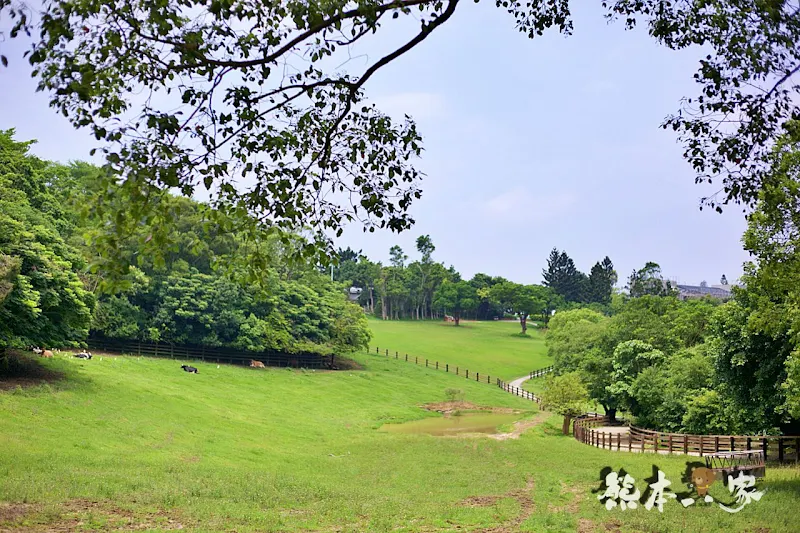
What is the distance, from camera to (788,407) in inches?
703

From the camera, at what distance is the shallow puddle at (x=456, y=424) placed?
3322cm

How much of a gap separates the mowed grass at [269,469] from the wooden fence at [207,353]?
6.29 metres

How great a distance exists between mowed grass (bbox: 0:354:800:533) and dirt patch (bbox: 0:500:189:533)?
0.03 m

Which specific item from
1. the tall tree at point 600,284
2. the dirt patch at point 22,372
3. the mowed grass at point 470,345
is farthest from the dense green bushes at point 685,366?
the tall tree at point 600,284

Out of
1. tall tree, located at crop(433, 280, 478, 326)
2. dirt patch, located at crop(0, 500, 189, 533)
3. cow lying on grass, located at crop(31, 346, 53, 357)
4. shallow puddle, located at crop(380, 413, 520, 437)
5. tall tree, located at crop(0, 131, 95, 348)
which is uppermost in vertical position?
tall tree, located at crop(433, 280, 478, 326)

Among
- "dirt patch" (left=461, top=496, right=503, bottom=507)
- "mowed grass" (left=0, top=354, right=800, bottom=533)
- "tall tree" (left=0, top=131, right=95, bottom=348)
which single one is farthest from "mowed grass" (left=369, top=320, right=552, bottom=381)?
"dirt patch" (left=461, top=496, right=503, bottom=507)

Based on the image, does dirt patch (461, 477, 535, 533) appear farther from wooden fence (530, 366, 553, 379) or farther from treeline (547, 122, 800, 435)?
wooden fence (530, 366, 553, 379)

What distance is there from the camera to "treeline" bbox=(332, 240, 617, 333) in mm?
100438

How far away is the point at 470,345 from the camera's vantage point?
81.8 m

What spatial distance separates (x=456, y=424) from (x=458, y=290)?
226 feet

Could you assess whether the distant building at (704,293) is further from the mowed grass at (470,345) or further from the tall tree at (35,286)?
the tall tree at (35,286)

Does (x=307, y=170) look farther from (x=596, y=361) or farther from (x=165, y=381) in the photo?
(x=596, y=361)

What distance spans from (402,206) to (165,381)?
99.6ft

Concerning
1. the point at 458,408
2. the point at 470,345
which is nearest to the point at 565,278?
the point at 470,345
